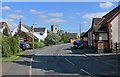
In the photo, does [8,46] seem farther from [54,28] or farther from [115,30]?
A: [54,28]

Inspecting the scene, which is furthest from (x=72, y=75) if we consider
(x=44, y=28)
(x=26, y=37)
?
(x=44, y=28)

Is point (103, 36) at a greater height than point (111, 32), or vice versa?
point (111, 32)

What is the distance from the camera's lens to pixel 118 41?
141 ft

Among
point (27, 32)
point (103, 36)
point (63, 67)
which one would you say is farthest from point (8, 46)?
point (27, 32)

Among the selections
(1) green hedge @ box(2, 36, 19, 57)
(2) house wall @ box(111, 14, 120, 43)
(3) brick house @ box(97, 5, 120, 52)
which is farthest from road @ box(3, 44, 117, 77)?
(2) house wall @ box(111, 14, 120, 43)

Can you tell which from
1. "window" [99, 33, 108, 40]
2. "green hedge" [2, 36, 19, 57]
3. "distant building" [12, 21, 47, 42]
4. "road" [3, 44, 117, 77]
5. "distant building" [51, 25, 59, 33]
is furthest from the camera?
"distant building" [51, 25, 59, 33]

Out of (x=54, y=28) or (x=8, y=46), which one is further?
(x=54, y=28)

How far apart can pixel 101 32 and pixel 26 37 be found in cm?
5409

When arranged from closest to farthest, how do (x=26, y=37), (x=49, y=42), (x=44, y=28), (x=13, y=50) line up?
(x=13, y=50) → (x=26, y=37) → (x=49, y=42) → (x=44, y=28)

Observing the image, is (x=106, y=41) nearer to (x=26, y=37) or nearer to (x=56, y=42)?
(x=26, y=37)

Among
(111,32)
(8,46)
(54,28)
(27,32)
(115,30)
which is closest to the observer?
(8,46)

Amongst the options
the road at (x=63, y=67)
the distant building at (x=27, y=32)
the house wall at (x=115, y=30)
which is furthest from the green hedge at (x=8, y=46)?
the distant building at (x=27, y=32)

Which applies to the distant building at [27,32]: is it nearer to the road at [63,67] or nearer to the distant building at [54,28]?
the distant building at [54,28]

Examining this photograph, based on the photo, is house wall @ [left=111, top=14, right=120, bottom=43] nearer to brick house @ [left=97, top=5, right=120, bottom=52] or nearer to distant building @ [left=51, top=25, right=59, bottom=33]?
brick house @ [left=97, top=5, right=120, bottom=52]
